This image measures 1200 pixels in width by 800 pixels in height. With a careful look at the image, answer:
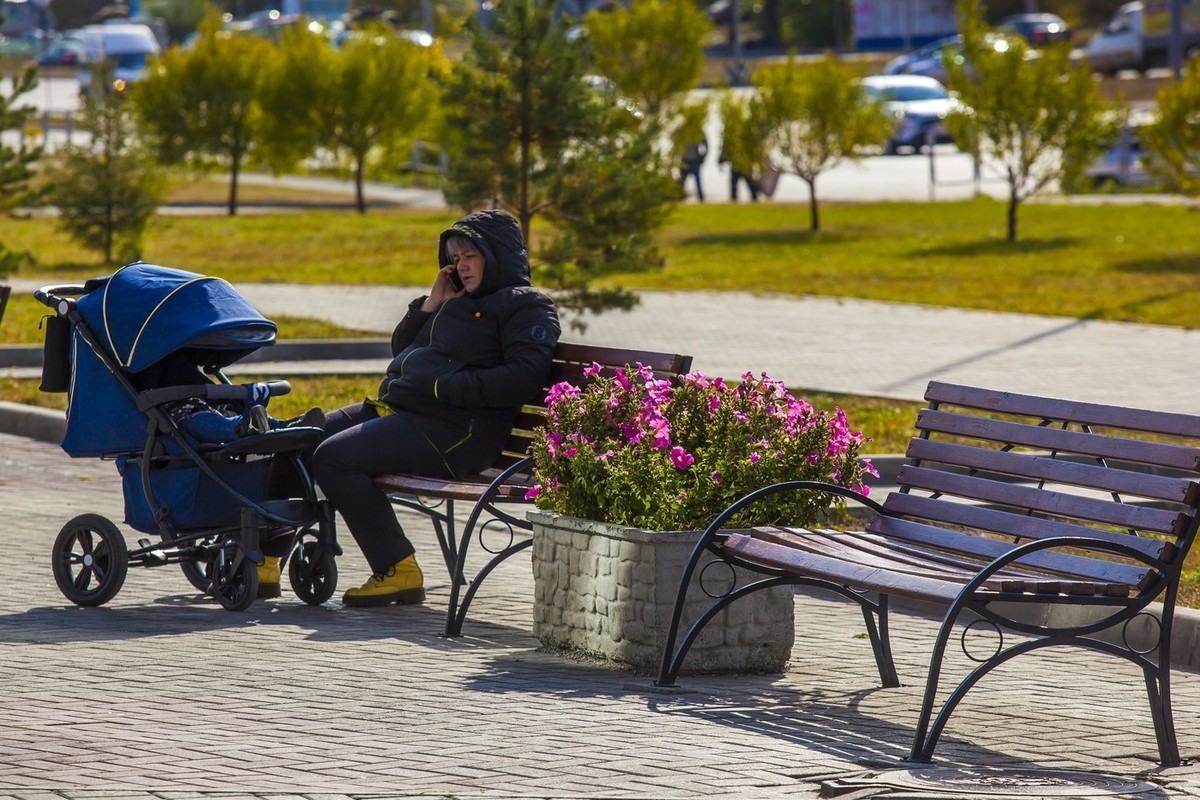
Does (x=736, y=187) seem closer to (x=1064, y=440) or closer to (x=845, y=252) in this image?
(x=845, y=252)

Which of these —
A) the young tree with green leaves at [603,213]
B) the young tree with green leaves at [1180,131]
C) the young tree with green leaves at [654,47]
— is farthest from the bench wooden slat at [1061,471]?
the young tree with green leaves at [654,47]

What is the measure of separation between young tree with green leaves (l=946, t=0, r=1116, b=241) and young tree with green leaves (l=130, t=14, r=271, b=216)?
13.3 metres

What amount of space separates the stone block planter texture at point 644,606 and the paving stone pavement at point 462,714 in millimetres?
73

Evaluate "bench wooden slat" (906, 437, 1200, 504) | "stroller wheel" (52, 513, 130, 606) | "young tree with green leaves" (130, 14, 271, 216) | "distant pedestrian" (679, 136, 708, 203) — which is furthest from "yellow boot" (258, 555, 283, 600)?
"distant pedestrian" (679, 136, 708, 203)

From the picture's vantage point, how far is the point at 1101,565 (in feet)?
18.0

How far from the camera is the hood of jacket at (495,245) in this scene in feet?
24.1

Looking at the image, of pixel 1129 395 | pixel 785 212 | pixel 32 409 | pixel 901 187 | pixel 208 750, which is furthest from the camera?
pixel 901 187

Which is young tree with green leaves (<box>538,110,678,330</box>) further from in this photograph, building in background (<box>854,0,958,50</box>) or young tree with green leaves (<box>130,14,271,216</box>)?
building in background (<box>854,0,958,50</box>)

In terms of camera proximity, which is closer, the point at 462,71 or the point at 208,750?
the point at 208,750

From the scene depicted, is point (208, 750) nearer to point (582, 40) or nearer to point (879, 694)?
point (879, 694)

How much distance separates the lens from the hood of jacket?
7.34m

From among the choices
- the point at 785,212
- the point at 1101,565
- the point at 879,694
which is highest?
the point at 785,212

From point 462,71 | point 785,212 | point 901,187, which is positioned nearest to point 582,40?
point 462,71

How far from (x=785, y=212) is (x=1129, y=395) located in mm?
18941
